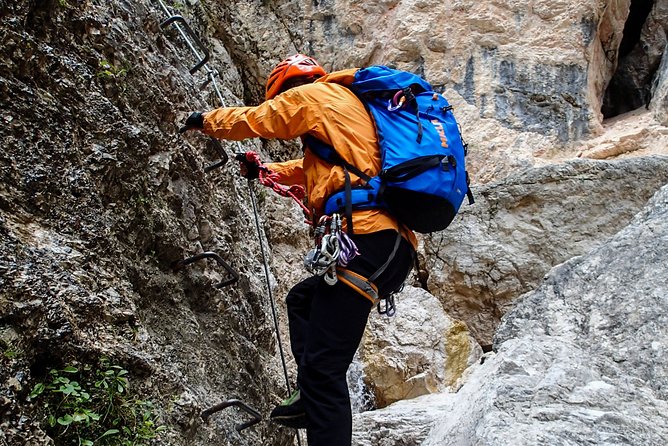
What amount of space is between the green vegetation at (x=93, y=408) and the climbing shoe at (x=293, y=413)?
0.90 m

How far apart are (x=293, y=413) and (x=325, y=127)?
179cm

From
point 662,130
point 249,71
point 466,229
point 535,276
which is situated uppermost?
point 249,71

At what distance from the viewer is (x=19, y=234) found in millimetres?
3174

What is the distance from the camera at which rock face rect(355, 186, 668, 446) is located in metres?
2.89

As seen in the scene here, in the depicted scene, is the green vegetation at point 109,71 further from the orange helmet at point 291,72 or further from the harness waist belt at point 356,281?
the harness waist belt at point 356,281

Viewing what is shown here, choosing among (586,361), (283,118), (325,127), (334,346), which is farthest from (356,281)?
(586,361)

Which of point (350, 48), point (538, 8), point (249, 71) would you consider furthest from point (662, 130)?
point (249, 71)

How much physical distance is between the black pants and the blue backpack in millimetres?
220

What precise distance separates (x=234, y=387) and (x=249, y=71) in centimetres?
831

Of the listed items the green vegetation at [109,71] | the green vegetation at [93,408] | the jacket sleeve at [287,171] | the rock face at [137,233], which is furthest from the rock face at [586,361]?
the green vegetation at [109,71]

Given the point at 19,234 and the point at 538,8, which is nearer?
the point at 19,234

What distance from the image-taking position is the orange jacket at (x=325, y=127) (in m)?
3.94

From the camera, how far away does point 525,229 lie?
10680 millimetres

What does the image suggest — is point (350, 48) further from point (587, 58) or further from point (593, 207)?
point (593, 207)
